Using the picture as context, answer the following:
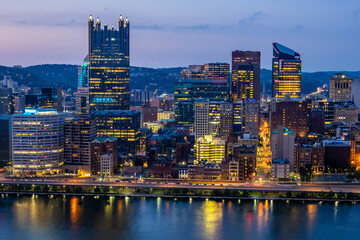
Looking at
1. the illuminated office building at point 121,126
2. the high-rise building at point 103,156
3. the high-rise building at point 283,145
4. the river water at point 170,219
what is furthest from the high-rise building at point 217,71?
the river water at point 170,219

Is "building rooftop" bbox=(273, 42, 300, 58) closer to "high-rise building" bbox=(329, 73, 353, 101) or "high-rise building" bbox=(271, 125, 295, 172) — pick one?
"high-rise building" bbox=(329, 73, 353, 101)

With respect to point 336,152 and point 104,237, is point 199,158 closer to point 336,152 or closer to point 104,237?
point 336,152

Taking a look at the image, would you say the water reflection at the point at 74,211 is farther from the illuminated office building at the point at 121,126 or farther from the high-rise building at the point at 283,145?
the high-rise building at the point at 283,145

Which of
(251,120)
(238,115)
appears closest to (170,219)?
(251,120)

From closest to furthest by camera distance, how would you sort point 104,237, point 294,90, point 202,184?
point 104,237, point 202,184, point 294,90

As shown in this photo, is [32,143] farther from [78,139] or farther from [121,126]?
[121,126]

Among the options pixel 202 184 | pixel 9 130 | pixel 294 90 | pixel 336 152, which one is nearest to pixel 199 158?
pixel 202 184
